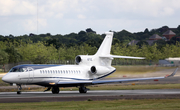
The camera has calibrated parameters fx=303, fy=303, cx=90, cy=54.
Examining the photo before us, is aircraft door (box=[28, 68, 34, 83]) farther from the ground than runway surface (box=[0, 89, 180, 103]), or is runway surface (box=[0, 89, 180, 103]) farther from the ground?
aircraft door (box=[28, 68, 34, 83])

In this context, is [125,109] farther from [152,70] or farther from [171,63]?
[171,63]

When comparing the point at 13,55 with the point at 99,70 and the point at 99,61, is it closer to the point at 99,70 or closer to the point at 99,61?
the point at 99,61

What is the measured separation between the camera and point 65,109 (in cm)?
1819

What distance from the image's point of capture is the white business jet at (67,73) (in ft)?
96.8

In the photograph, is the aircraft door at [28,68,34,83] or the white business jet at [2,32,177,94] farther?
the aircraft door at [28,68,34,83]

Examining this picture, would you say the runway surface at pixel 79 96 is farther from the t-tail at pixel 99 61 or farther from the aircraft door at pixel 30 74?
the t-tail at pixel 99 61

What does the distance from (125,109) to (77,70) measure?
53.1 ft

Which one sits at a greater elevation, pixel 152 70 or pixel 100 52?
pixel 100 52

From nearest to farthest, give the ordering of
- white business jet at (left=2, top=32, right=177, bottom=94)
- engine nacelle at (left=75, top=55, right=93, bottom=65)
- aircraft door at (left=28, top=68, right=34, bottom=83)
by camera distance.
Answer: white business jet at (left=2, top=32, right=177, bottom=94) < aircraft door at (left=28, top=68, right=34, bottom=83) < engine nacelle at (left=75, top=55, right=93, bottom=65)

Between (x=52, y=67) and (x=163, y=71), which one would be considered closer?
(x=52, y=67)

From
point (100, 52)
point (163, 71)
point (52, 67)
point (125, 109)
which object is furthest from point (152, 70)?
point (125, 109)

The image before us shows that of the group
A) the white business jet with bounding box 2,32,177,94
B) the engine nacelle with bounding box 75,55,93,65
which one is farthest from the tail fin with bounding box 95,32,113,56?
the engine nacelle with bounding box 75,55,93,65

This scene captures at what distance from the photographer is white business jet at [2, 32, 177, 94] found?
29516mm

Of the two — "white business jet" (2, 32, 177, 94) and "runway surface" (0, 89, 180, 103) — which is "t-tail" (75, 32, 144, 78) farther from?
"runway surface" (0, 89, 180, 103)
